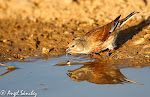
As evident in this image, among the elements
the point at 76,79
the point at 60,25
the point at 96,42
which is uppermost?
the point at 60,25

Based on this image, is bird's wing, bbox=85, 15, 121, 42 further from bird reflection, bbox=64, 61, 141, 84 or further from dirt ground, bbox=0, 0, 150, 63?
bird reflection, bbox=64, 61, 141, 84

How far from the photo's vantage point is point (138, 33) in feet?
24.5

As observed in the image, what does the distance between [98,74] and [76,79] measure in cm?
51

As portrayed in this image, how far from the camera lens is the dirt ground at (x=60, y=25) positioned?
692 centimetres

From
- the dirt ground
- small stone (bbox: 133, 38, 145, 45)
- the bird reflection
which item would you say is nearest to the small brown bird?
the dirt ground

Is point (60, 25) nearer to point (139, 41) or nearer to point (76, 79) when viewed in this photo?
point (139, 41)

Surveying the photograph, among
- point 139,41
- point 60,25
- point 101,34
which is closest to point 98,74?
point 101,34

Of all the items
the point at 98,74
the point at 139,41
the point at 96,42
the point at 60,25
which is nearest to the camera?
the point at 98,74

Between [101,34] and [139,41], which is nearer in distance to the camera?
[101,34]

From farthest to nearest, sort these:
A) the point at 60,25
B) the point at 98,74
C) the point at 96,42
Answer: the point at 60,25
the point at 96,42
the point at 98,74

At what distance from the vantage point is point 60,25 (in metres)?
8.29

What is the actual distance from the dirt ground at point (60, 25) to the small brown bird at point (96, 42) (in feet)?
0.89

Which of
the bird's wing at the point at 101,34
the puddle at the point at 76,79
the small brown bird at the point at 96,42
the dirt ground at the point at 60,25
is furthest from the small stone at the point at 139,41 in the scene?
the puddle at the point at 76,79

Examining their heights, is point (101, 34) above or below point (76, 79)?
above
